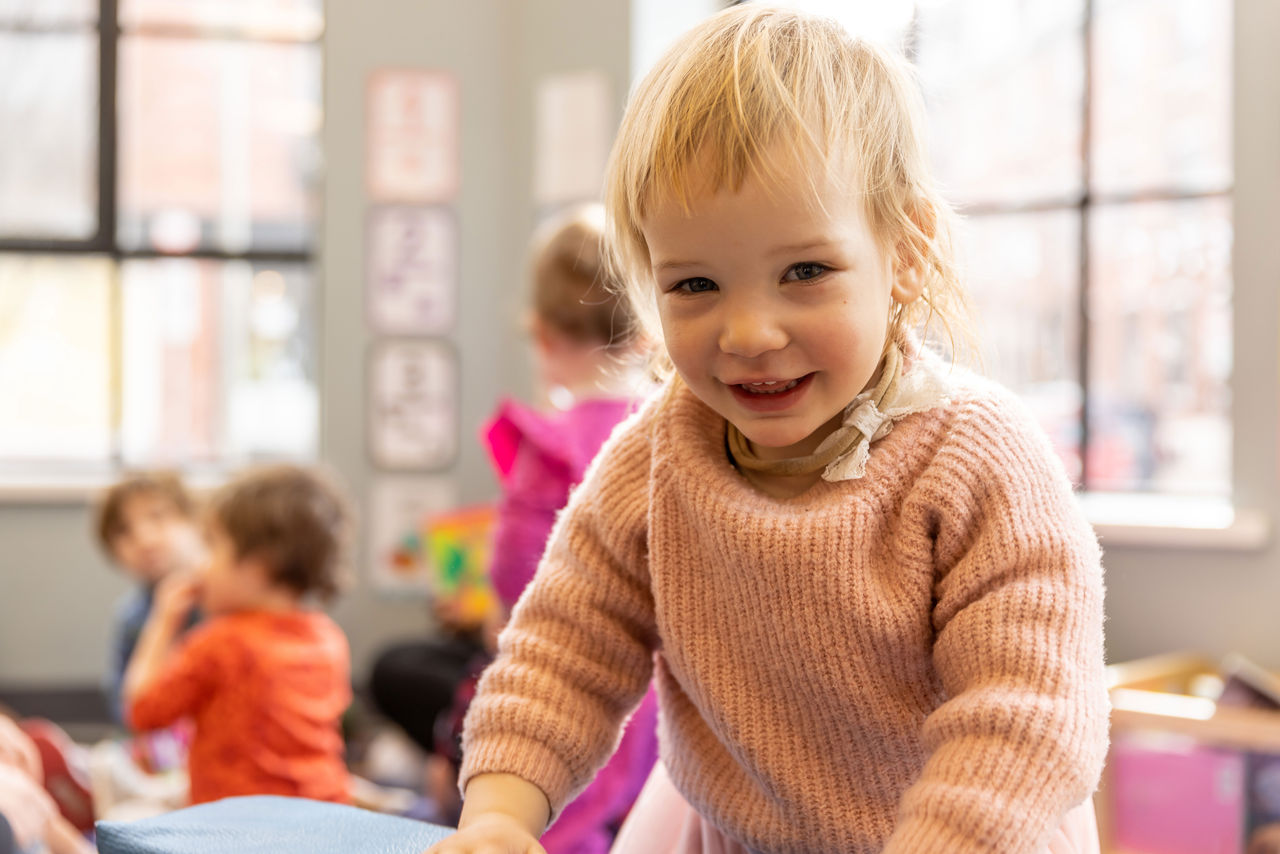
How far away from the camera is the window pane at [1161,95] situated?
3041mm

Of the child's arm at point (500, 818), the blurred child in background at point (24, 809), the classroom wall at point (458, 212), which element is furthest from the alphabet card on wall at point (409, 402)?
the child's arm at point (500, 818)

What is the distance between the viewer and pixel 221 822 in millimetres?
849

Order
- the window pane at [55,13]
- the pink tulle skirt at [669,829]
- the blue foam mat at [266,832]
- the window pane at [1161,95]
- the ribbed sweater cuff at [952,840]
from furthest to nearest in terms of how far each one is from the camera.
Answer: the window pane at [55,13], the window pane at [1161,95], the pink tulle skirt at [669,829], the blue foam mat at [266,832], the ribbed sweater cuff at [952,840]

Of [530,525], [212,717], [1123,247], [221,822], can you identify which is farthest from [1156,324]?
[221,822]

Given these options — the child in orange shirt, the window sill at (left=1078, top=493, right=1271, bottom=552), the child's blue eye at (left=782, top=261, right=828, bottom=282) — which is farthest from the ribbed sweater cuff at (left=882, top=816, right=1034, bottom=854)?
the window sill at (left=1078, top=493, right=1271, bottom=552)

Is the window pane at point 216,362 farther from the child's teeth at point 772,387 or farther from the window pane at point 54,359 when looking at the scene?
the child's teeth at point 772,387

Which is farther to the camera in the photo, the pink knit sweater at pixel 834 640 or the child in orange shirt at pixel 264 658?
the child in orange shirt at pixel 264 658

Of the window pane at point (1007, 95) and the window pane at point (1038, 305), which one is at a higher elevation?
the window pane at point (1007, 95)

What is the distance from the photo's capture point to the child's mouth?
2.67ft

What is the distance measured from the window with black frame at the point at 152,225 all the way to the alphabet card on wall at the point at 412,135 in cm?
61

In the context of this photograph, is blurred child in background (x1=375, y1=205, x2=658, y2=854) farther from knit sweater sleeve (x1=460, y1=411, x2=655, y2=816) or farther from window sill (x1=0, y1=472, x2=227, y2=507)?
window sill (x1=0, y1=472, x2=227, y2=507)

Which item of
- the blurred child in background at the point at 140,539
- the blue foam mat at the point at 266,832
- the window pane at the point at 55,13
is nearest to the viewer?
the blue foam mat at the point at 266,832

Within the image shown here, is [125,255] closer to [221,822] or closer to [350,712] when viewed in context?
[350,712]

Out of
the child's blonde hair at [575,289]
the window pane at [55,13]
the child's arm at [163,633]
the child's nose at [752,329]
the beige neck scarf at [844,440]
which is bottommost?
the child's arm at [163,633]
